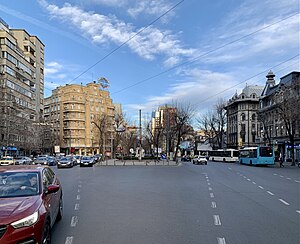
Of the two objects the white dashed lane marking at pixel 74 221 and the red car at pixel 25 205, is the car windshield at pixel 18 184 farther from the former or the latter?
the white dashed lane marking at pixel 74 221

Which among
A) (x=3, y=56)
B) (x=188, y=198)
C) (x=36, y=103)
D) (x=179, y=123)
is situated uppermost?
(x=3, y=56)

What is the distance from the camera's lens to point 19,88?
226 ft

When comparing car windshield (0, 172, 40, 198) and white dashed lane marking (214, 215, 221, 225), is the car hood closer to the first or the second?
car windshield (0, 172, 40, 198)

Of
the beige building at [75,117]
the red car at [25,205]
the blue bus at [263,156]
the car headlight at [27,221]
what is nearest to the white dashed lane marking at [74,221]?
the red car at [25,205]

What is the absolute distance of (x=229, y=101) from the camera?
97.4 metres

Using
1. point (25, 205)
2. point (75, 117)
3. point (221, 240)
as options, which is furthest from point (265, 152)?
point (75, 117)

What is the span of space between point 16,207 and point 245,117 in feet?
288

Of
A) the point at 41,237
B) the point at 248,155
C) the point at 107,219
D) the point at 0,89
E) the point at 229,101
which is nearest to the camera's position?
the point at 41,237

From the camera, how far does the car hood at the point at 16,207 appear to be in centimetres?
493

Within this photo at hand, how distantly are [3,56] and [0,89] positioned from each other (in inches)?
896

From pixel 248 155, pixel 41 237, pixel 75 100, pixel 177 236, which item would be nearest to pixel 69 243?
pixel 41 237

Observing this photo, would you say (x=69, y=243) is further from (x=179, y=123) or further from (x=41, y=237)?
(x=179, y=123)

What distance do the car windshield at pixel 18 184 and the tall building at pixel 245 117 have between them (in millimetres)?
82429

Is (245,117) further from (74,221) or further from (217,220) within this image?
(74,221)
